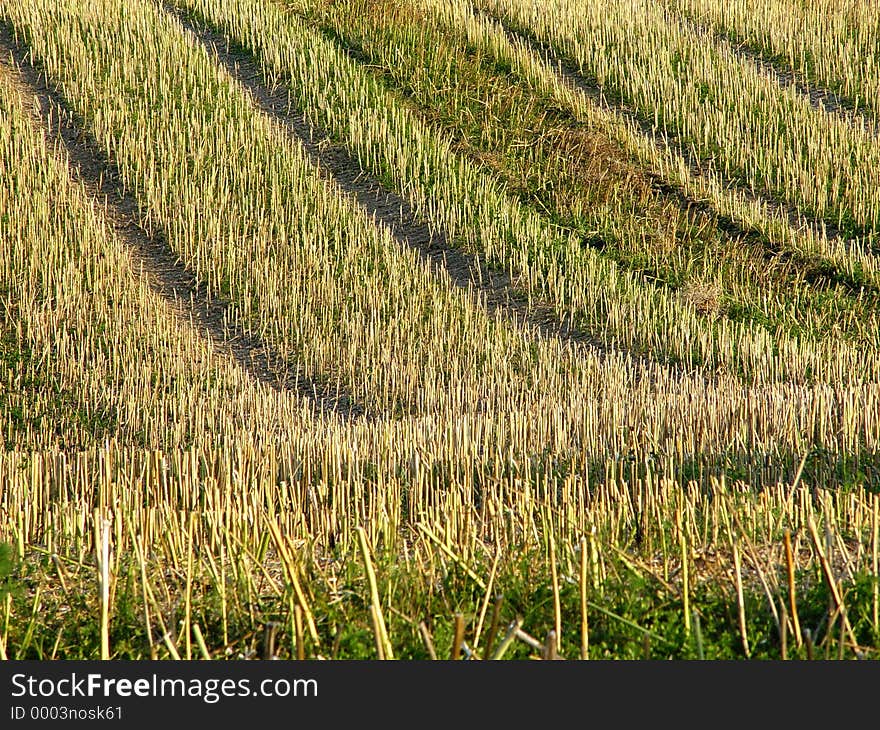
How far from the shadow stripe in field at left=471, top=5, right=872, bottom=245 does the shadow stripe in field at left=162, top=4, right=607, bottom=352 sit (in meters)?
2.61

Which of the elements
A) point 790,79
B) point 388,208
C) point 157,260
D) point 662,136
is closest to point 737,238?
point 662,136

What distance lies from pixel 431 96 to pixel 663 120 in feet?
9.22

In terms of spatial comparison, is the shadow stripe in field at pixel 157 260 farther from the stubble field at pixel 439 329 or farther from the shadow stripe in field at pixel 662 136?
the shadow stripe in field at pixel 662 136

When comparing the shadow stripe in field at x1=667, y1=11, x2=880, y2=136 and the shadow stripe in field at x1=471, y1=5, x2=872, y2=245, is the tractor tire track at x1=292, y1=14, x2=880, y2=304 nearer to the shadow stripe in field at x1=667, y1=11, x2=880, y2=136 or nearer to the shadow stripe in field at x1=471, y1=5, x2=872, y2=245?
the shadow stripe in field at x1=471, y1=5, x2=872, y2=245

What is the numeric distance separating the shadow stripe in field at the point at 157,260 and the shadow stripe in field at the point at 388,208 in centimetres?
199

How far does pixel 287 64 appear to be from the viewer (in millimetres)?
12289

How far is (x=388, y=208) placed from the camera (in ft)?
33.7

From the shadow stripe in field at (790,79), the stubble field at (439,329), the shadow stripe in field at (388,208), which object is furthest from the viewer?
the shadow stripe in field at (790,79)

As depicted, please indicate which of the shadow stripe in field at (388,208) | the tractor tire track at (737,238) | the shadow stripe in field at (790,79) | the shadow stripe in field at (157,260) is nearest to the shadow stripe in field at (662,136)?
the tractor tire track at (737,238)

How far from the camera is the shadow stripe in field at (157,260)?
305 inches

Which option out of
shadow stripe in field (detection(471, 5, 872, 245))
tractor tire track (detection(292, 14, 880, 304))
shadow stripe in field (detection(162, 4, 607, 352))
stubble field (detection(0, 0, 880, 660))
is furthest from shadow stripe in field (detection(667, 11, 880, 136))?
shadow stripe in field (detection(162, 4, 607, 352))

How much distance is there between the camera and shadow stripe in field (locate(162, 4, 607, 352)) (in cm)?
884

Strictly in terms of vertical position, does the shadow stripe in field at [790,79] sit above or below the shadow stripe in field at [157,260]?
above

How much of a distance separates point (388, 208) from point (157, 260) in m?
2.44
